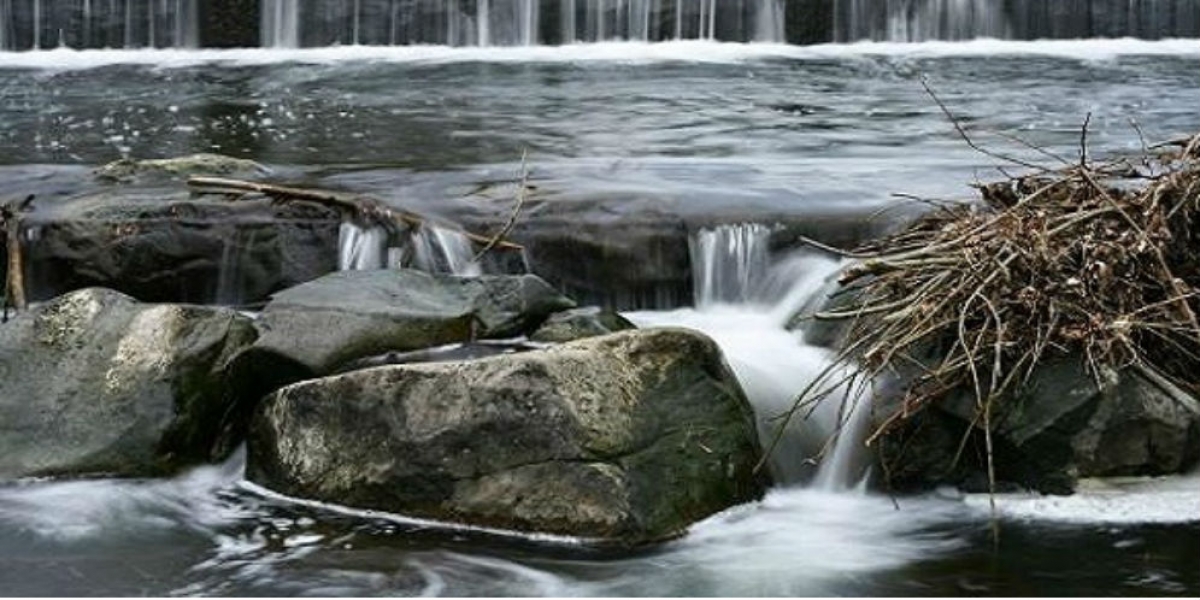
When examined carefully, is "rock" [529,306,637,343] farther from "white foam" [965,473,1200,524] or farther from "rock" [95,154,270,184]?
"rock" [95,154,270,184]

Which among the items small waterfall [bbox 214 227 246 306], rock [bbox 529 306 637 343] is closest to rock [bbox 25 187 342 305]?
small waterfall [bbox 214 227 246 306]

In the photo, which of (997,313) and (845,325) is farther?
(845,325)

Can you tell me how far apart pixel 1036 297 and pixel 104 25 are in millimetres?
13203

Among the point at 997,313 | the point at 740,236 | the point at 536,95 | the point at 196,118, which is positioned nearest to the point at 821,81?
the point at 536,95

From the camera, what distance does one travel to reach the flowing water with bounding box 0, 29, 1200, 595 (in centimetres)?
504

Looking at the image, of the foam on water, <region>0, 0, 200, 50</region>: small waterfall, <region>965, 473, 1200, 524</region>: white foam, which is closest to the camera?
<region>965, 473, 1200, 524</region>: white foam

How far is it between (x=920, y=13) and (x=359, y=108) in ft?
22.5

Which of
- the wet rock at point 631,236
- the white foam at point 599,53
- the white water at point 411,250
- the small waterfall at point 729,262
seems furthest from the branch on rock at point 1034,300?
the white foam at point 599,53

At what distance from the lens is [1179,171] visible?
6.04 meters

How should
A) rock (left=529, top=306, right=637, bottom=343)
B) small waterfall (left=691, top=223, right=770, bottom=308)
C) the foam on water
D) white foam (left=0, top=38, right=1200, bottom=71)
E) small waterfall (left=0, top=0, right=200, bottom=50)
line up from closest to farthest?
the foam on water
rock (left=529, top=306, right=637, bottom=343)
small waterfall (left=691, top=223, right=770, bottom=308)
white foam (left=0, top=38, right=1200, bottom=71)
small waterfall (left=0, top=0, right=200, bottom=50)

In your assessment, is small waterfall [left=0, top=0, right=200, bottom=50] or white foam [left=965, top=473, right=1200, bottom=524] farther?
small waterfall [left=0, top=0, right=200, bottom=50]

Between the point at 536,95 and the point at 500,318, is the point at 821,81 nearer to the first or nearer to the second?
the point at 536,95

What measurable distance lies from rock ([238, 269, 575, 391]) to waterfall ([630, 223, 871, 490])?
2.46 ft

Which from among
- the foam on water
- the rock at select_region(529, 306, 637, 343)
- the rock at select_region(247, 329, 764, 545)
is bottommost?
the foam on water
